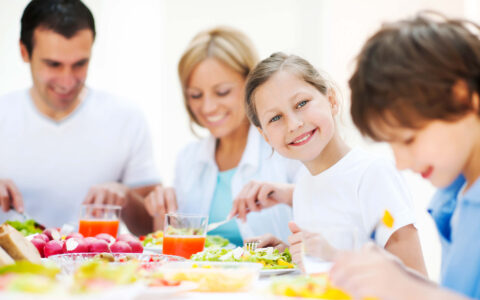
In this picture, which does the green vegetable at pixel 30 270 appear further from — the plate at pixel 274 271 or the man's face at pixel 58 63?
the man's face at pixel 58 63

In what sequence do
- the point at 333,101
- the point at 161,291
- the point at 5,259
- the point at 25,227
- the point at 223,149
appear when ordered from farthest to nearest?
the point at 223,149 → the point at 25,227 → the point at 333,101 → the point at 5,259 → the point at 161,291

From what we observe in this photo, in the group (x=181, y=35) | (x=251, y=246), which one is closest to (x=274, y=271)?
(x=251, y=246)

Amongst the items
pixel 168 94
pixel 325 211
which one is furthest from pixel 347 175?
pixel 168 94

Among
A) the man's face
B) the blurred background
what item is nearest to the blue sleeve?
the man's face

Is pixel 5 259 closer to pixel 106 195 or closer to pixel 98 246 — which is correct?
pixel 98 246

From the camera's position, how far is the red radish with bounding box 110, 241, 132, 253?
1354mm

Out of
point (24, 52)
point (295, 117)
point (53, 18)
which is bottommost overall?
point (295, 117)

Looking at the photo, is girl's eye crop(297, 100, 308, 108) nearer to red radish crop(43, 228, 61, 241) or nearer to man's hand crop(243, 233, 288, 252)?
man's hand crop(243, 233, 288, 252)

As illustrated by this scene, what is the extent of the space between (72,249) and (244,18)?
11.0ft

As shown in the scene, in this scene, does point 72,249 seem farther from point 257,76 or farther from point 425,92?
point 425,92

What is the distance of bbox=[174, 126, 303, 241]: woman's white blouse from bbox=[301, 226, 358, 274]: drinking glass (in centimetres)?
108

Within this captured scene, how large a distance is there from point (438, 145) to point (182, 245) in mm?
820

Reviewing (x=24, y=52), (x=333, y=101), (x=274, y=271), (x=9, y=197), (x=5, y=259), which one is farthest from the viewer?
(x=24, y=52)

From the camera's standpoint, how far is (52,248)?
134cm
